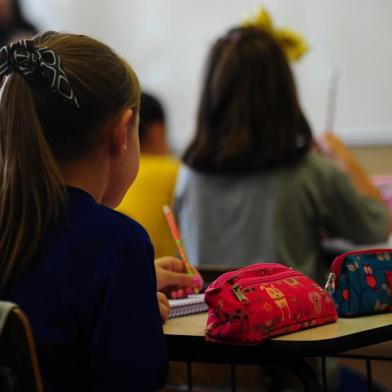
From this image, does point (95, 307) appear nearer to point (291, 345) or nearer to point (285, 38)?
point (291, 345)

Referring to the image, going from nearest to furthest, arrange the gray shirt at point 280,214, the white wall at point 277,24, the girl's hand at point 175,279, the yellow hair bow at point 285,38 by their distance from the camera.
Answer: the girl's hand at point 175,279 < the gray shirt at point 280,214 < the yellow hair bow at point 285,38 < the white wall at point 277,24

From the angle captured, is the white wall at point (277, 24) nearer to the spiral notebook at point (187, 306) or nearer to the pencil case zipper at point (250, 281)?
the spiral notebook at point (187, 306)

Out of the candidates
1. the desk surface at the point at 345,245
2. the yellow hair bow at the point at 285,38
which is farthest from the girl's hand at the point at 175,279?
the yellow hair bow at the point at 285,38

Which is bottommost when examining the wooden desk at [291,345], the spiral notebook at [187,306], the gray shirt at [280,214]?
the gray shirt at [280,214]

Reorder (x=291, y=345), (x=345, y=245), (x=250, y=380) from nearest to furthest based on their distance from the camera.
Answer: (x=291, y=345)
(x=250, y=380)
(x=345, y=245)

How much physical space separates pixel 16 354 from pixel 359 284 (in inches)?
21.1

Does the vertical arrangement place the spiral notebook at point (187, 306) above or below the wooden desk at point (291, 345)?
below

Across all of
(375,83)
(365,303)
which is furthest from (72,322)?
(375,83)

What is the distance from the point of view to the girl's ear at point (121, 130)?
1.20 metres

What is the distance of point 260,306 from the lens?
1114 millimetres

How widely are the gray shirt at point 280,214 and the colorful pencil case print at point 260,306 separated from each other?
3.41 feet

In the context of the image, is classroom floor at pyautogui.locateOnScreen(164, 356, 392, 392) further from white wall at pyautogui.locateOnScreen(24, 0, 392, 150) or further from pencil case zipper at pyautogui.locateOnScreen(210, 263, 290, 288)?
white wall at pyautogui.locateOnScreen(24, 0, 392, 150)

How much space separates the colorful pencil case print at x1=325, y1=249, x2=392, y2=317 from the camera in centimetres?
125

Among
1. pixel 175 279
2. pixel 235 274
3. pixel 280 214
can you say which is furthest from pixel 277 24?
pixel 235 274
